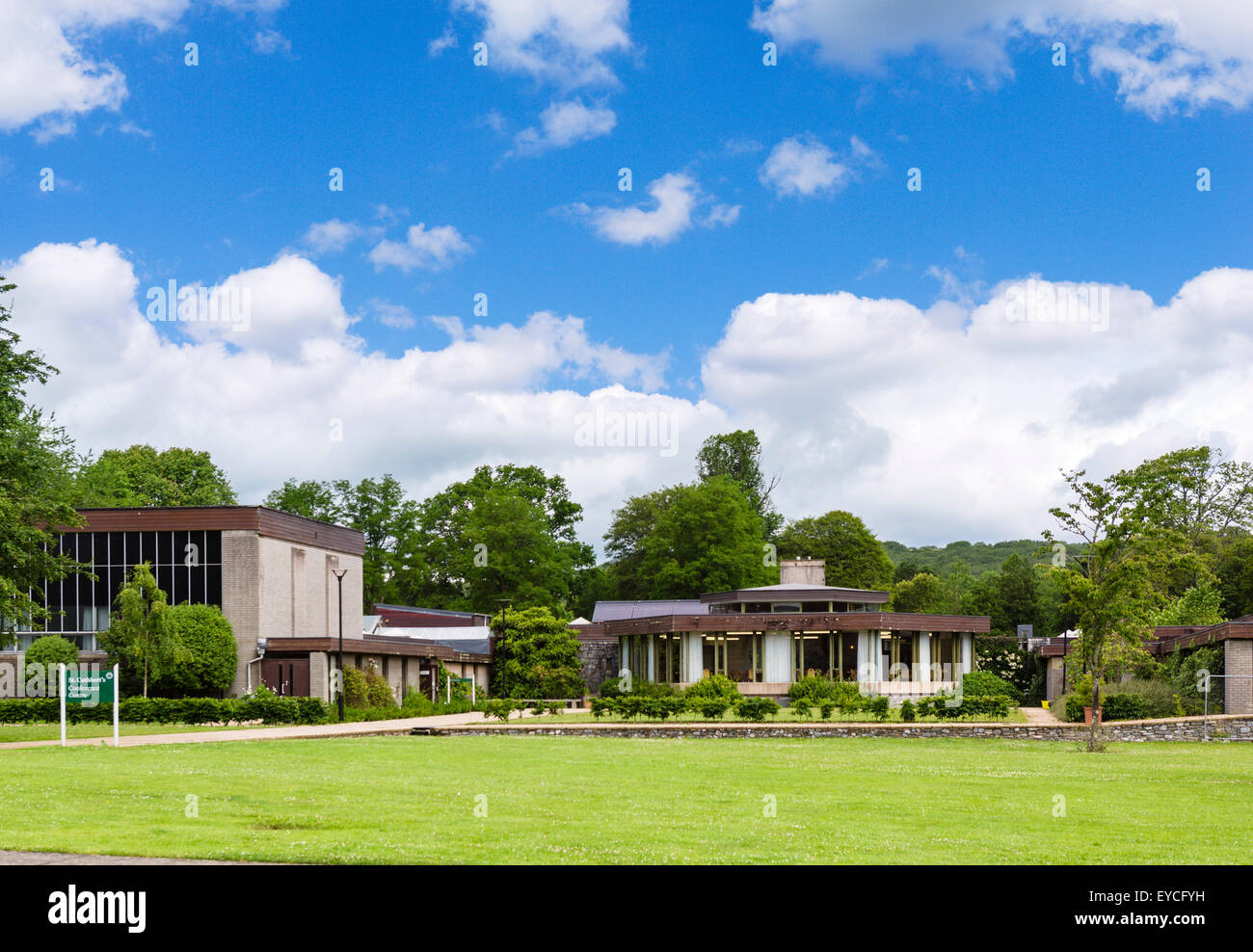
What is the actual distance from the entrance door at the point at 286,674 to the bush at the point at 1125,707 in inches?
1188

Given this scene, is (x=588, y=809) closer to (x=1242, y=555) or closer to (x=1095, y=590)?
(x=1095, y=590)

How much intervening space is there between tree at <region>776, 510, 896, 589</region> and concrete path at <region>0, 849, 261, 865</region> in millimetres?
79027

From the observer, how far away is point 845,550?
8944 cm

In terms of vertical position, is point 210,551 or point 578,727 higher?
point 210,551

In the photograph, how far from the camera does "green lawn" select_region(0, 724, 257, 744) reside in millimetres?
34875

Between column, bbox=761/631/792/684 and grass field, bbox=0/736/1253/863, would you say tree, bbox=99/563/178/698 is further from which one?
column, bbox=761/631/792/684

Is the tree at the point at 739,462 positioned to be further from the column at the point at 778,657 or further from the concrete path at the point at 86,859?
the concrete path at the point at 86,859

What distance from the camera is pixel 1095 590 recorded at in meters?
30.6

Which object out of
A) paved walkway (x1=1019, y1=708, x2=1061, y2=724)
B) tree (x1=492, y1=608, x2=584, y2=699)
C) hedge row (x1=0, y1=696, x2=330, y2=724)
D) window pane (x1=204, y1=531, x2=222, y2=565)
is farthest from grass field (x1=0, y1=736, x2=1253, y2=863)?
tree (x1=492, y1=608, x2=584, y2=699)

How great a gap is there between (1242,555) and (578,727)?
5592 centimetres

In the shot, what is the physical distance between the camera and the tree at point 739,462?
98562 mm

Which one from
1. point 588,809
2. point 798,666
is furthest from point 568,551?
point 588,809

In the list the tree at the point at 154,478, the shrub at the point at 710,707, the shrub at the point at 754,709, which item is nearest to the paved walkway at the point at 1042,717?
the shrub at the point at 754,709
